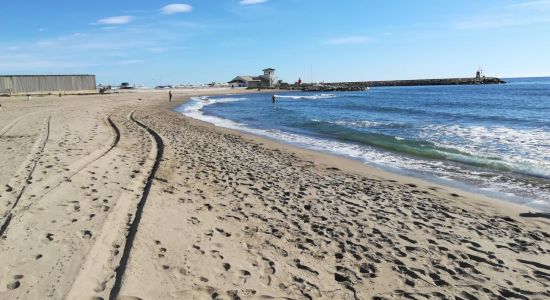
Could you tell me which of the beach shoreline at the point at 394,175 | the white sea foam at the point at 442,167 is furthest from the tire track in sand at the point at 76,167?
the white sea foam at the point at 442,167

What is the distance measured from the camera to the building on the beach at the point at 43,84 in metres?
50.5

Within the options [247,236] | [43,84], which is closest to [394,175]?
[247,236]

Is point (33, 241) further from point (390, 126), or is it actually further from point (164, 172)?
point (390, 126)

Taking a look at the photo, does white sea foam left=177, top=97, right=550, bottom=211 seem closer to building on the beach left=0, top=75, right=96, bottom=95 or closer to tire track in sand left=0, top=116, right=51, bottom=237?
tire track in sand left=0, top=116, right=51, bottom=237

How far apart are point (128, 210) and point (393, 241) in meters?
4.33

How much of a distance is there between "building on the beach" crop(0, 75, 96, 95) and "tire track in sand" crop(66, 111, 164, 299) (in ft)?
173

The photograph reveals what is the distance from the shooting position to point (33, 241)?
5.28 meters

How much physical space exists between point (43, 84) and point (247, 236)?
58131 millimetres

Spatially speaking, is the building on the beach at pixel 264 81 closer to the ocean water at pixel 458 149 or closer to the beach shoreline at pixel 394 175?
the ocean water at pixel 458 149

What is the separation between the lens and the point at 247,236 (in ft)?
20.0

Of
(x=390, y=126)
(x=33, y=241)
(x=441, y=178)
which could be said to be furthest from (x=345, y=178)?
(x=390, y=126)

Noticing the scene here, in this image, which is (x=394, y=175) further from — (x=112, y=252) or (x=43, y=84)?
(x=43, y=84)

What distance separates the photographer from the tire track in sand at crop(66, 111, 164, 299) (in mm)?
4215

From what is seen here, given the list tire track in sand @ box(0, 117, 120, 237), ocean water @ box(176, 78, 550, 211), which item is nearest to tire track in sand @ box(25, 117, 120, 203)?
tire track in sand @ box(0, 117, 120, 237)
